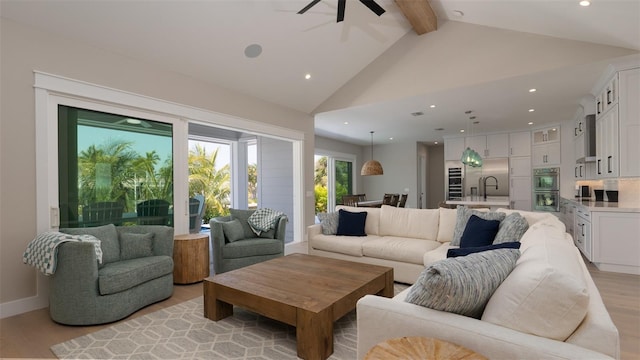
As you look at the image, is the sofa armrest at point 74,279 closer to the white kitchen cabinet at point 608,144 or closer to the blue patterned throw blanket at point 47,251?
the blue patterned throw blanket at point 47,251

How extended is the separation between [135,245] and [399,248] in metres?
2.97

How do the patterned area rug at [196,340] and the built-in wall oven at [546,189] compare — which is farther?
the built-in wall oven at [546,189]

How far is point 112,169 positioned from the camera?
12.2 ft

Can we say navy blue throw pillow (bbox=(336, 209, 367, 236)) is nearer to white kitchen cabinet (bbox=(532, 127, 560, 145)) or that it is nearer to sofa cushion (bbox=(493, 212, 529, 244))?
sofa cushion (bbox=(493, 212, 529, 244))

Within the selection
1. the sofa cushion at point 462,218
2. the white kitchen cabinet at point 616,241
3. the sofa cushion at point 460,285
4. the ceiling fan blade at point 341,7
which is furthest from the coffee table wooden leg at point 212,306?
the white kitchen cabinet at point 616,241

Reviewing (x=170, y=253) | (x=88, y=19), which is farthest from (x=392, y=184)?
(x=88, y=19)

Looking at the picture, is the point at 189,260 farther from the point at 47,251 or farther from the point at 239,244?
the point at 47,251

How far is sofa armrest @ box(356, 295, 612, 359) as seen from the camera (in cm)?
112

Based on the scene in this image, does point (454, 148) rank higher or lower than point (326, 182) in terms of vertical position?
higher

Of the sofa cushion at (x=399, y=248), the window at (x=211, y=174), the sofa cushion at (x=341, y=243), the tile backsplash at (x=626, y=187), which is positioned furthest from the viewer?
the window at (x=211, y=174)

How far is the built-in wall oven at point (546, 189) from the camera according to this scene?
296 inches

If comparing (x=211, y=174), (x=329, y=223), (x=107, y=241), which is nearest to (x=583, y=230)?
(x=329, y=223)

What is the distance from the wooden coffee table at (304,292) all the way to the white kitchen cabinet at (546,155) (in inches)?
273

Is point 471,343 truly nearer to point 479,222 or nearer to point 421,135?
point 479,222
